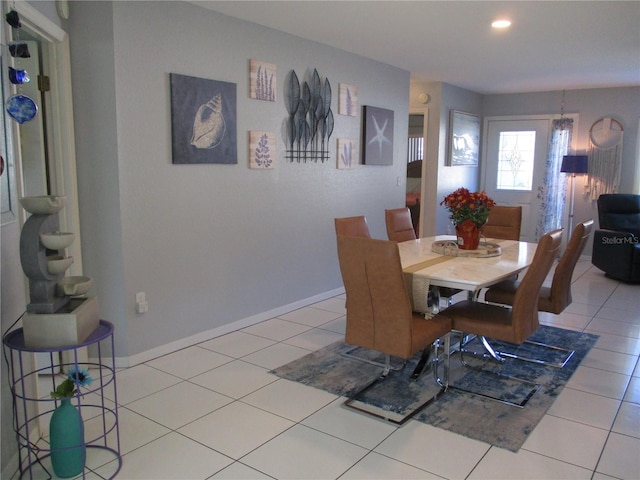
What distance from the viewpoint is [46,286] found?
2031mm

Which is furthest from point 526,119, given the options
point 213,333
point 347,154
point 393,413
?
point 393,413

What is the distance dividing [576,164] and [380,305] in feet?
18.3

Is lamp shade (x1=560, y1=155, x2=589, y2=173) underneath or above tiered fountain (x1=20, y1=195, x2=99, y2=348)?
above

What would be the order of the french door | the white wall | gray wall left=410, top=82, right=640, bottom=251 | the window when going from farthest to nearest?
1. the window
2. the french door
3. gray wall left=410, top=82, right=640, bottom=251
4. the white wall

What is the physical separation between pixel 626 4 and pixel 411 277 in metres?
2.35

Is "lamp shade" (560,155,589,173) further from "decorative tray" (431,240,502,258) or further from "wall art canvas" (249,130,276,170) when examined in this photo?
"wall art canvas" (249,130,276,170)

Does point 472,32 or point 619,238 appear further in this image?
point 619,238

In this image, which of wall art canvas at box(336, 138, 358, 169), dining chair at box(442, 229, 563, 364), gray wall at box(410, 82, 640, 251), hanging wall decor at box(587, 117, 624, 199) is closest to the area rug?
dining chair at box(442, 229, 563, 364)

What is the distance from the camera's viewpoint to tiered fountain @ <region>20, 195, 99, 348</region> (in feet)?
6.51

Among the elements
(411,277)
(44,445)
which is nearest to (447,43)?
(411,277)

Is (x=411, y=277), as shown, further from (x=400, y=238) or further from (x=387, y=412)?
(x=400, y=238)

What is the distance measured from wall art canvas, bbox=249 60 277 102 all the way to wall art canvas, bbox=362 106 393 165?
1.35 meters

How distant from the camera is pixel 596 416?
2.80 metres

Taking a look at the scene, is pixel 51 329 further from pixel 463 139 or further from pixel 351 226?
pixel 463 139
